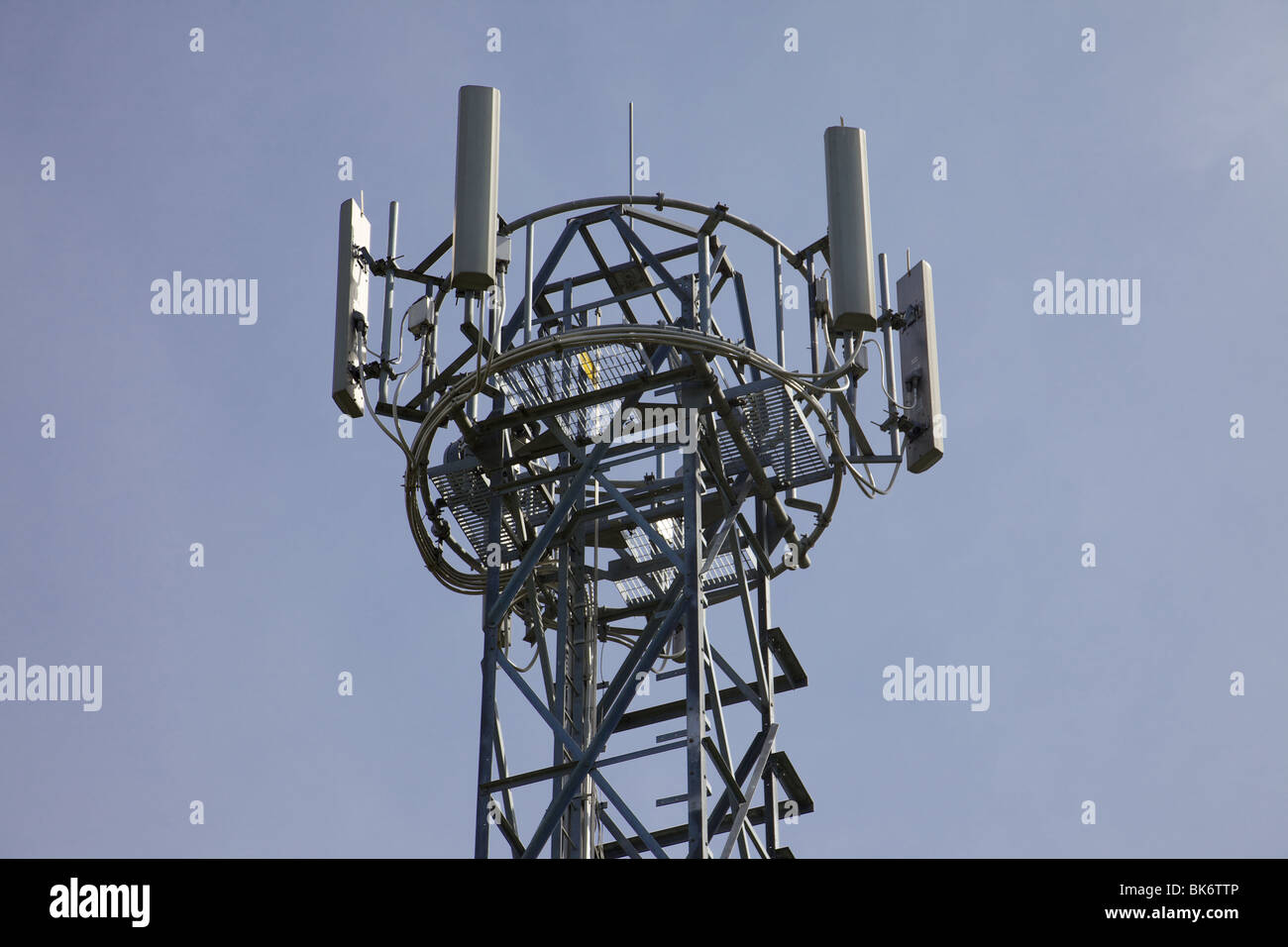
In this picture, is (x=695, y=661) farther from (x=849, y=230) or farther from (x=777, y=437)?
(x=849, y=230)

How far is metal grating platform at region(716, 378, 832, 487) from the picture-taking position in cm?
2062

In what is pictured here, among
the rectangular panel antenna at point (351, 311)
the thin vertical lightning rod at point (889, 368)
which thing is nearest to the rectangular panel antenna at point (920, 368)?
the thin vertical lightning rod at point (889, 368)

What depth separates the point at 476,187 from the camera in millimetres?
19078

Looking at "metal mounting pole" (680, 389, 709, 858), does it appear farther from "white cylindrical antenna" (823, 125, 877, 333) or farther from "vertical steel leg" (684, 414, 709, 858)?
"white cylindrical antenna" (823, 125, 877, 333)

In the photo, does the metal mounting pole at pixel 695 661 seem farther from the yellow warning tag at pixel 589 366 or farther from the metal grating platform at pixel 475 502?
the metal grating platform at pixel 475 502

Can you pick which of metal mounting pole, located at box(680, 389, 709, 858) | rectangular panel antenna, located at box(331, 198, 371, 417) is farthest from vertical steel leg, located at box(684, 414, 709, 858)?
rectangular panel antenna, located at box(331, 198, 371, 417)

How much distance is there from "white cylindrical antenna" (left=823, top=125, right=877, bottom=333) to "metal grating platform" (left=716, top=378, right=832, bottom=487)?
56.3 inches

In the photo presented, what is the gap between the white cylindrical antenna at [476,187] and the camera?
1856 cm

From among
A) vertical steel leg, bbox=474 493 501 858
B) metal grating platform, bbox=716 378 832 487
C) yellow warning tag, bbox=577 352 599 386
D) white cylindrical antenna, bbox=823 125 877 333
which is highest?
white cylindrical antenna, bbox=823 125 877 333
